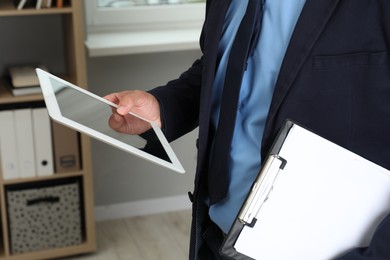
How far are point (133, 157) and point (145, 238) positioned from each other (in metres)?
0.43

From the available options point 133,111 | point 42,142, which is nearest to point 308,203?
point 133,111

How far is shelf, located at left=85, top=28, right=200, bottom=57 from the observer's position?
8.35 feet

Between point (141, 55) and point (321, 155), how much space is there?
2059 millimetres

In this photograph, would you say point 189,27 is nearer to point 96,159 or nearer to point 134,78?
point 134,78

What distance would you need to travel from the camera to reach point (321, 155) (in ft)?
2.76

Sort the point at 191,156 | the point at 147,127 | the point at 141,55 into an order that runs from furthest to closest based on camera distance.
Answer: the point at 191,156, the point at 141,55, the point at 147,127

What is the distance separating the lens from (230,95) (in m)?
1.04

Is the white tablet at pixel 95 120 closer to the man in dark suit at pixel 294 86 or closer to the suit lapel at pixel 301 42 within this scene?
the man in dark suit at pixel 294 86

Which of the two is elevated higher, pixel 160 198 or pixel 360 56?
pixel 360 56

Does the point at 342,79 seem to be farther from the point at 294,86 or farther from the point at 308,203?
the point at 308,203

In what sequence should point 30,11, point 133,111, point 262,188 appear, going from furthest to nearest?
point 30,11 < point 133,111 < point 262,188

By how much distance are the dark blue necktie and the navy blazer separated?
102mm

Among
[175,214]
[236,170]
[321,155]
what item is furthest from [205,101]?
[175,214]

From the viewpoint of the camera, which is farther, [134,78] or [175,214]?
[175,214]
